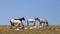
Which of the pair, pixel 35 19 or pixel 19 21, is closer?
pixel 19 21

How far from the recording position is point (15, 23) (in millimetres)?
31625

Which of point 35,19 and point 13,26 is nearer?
point 13,26

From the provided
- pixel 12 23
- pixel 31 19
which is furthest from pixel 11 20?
pixel 31 19

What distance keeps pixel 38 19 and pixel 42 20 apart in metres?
1.35

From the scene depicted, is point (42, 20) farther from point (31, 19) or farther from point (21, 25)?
point (21, 25)

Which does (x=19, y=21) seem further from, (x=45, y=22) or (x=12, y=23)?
(x=45, y=22)

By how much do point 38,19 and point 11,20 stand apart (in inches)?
466

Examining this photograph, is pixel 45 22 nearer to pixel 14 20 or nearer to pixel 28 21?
pixel 28 21

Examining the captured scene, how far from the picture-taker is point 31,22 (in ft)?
137

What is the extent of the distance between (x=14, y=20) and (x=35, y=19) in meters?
12.3

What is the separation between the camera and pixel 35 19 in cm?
4366

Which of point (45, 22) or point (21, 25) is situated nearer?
point (21, 25)

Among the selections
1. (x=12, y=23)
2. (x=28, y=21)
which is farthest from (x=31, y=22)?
(x=12, y=23)

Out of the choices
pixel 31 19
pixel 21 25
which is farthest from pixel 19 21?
pixel 31 19
